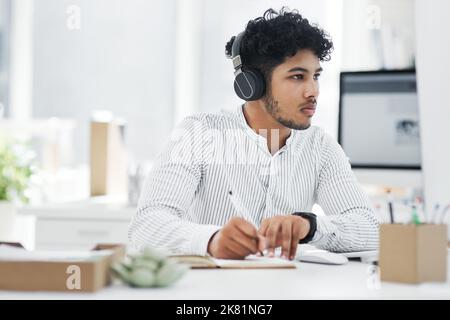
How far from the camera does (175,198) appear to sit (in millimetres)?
1724

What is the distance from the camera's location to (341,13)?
3.29 meters

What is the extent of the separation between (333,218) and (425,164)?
0.38 meters

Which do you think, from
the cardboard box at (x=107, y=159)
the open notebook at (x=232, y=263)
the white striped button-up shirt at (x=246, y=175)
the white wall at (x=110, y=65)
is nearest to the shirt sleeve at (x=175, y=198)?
the white striped button-up shirt at (x=246, y=175)

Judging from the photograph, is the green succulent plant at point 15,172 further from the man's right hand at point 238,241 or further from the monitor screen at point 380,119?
the man's right hand at point 238,241

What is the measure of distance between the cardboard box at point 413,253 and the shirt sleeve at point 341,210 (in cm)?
43

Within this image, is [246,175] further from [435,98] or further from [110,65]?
[110,65]

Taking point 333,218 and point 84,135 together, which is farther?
point 84,135

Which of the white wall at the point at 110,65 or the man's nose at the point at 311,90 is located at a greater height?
the white wall at the point at 110,65

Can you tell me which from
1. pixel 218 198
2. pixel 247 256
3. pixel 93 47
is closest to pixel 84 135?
pixel 93 47

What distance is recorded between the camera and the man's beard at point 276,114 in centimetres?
192

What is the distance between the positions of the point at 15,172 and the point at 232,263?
2.34 meters

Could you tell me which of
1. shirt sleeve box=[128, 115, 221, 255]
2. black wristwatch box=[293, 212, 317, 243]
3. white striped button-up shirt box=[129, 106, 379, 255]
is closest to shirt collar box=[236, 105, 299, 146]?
white striped button-up shirt box=[129, 106, 379, 255]

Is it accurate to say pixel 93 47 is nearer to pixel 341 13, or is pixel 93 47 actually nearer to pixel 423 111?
pixel 341 13

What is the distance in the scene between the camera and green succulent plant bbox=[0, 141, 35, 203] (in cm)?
335
